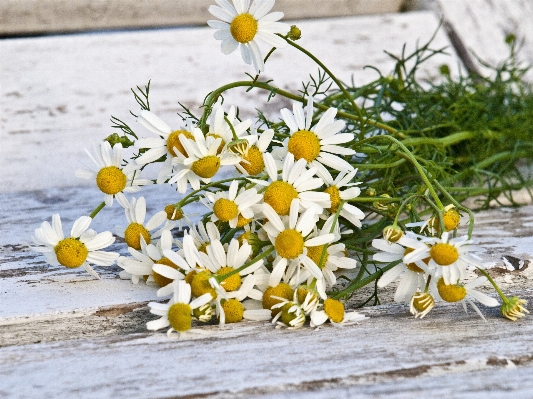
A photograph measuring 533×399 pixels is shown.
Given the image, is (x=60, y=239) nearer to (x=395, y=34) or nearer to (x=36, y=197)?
(x=36, y=197)

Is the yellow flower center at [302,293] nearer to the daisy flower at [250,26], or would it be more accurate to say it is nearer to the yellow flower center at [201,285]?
the yellow flower center at [201,285]

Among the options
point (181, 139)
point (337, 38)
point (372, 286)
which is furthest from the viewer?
Result: point (337, 38)

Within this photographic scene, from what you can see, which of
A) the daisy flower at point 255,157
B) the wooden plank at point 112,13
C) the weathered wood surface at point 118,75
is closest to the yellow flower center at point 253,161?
the daisy flower at point 255,157

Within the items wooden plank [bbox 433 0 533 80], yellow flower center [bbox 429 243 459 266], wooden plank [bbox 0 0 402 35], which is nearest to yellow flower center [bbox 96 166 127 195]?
yellow flower center [bbox 429 243 459 266]

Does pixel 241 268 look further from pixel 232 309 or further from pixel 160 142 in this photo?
pixel 160 142

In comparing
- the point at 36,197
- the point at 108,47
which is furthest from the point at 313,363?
the point at 108,47
